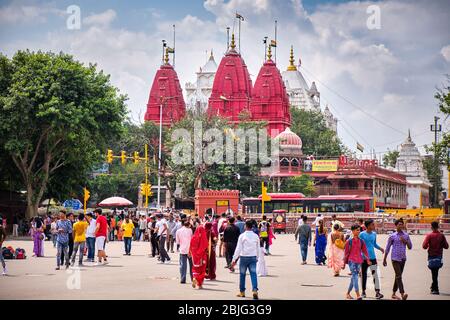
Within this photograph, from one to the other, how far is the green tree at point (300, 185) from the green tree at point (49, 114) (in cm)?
3576

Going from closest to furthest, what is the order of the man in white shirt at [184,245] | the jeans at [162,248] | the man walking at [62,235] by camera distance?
1. the man in white shirt at [184,245]
2. the man walking at [62,235]
3. the jeans at [162,248]

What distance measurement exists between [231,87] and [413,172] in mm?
32807

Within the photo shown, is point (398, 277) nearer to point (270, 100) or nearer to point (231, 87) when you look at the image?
point (270, 100)

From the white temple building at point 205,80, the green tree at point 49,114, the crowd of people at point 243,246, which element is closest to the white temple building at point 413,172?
the white temple building at point 205,80

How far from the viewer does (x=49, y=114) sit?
42969 millimetres

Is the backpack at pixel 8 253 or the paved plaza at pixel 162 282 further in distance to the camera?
the backpack at pixel 8 253

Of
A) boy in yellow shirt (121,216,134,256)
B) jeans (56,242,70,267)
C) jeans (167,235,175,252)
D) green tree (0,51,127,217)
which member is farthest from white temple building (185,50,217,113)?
jeans (56,242,70,267)

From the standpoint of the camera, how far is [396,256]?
55.1 feet

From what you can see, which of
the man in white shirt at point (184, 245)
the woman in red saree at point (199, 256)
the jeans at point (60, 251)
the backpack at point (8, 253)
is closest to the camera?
the woman in red saree at point (199, 256)

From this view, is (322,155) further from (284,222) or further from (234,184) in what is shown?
(284,222)

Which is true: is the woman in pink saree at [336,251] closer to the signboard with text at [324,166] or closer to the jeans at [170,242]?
the jeans at [170,242]

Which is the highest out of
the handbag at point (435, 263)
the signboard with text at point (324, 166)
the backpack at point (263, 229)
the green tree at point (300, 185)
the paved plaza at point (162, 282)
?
the signboard with text at point (324, 166)

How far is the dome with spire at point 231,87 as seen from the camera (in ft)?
336

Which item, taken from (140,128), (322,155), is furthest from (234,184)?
(322,155)
